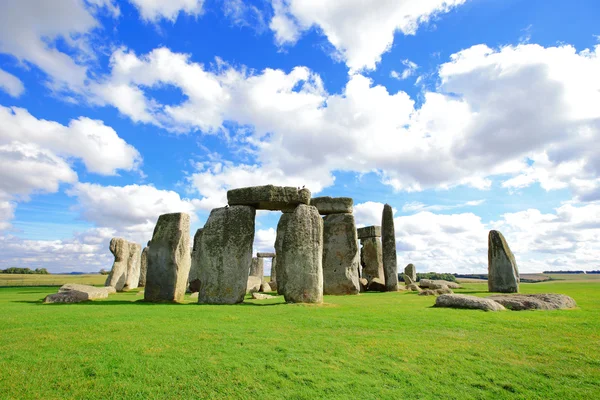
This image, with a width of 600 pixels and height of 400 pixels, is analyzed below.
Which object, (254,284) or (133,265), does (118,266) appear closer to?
(133,265)

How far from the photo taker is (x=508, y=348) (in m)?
5.41

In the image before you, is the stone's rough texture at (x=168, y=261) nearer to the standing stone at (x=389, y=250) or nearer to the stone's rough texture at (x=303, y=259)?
the stone's rough texture at (x=303, y=259)

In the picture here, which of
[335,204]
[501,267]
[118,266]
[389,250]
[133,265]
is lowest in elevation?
[501,267]

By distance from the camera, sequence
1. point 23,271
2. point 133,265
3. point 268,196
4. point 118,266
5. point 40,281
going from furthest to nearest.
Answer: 1. point 23,271
2. point 40,281
3. point 133,265
4. point 118,266
5. point 268,196

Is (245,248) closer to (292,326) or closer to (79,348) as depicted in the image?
(292,326)

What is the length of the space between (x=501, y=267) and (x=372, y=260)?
804cm

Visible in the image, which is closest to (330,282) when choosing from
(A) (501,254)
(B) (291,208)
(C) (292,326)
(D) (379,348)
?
(B) (291,208)

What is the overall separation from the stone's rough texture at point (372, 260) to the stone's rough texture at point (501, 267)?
7.08 meters

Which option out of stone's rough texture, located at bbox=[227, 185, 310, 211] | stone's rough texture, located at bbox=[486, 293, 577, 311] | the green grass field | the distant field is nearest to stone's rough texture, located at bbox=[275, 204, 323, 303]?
stone's rough texture, located at bbox=[227, 185, 310, 211]

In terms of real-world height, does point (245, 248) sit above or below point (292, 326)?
above

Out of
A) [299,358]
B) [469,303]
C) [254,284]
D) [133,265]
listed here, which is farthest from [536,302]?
[133,265]

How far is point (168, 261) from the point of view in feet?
39.5

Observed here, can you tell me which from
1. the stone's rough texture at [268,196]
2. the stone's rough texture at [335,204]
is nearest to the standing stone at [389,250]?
the stone's rough texture at [335,204]

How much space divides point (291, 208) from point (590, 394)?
9710 mm
